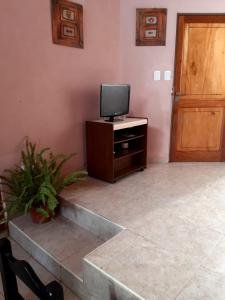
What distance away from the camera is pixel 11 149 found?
210 centimetres

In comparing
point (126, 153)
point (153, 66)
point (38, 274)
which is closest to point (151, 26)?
point (153, 66)

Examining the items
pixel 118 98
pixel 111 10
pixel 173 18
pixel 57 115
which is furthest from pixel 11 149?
pixel 173 18

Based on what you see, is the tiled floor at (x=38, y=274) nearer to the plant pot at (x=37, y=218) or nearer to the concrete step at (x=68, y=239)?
the concrete step at (x=68, y=239)

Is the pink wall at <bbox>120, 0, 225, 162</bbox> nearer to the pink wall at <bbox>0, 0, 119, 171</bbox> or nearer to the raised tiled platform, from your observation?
the pink wall at <bbox>0, 0, 119, 171</bbox>

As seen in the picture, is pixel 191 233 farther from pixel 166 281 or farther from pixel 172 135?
pixel 172 135

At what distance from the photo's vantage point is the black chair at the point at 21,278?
0.99 meters

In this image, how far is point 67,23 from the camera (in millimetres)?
2385

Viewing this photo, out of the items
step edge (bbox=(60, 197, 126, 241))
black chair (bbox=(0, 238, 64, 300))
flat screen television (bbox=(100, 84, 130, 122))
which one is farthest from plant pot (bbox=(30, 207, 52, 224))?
flat screen television (bbox=(100, 84, 130, 122))

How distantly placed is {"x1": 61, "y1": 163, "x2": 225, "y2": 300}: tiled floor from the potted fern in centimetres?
28

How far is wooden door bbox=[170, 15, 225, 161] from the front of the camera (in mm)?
2885

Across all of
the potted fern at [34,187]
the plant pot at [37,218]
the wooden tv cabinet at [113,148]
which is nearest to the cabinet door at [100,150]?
the wooden tv cabinet at [113,148]

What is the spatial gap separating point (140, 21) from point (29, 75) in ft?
5.34

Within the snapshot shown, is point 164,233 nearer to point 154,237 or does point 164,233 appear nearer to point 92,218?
point 154,237

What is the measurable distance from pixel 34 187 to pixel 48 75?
112 cm
